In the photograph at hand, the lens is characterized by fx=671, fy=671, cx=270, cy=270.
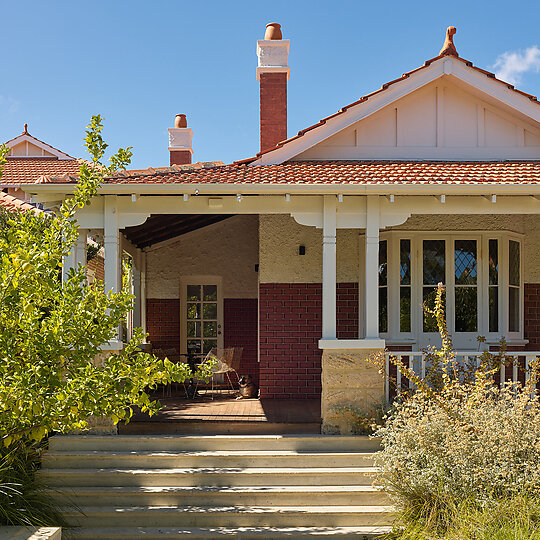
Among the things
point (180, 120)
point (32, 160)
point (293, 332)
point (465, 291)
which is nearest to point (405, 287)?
point (465, 291)

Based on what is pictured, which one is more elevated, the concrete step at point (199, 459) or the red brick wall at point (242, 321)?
the red brick wall at point (242, 321)

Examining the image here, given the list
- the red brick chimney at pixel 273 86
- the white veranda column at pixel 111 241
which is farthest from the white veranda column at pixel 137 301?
the white veranda column at pixel 111 241

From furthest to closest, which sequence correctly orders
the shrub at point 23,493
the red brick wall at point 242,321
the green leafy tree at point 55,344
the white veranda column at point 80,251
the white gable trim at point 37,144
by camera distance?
the white gable trim at point 37,144 → the red brick wall at point 242,321 → the white veranda column at point 80,251 → the shrub at point 23,493 → the green leafy tree at point 55,344

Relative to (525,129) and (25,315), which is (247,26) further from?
(25,315)

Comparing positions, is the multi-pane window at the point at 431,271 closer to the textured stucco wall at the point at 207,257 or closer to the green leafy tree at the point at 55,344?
the textured stucco wall at the point at 207,257

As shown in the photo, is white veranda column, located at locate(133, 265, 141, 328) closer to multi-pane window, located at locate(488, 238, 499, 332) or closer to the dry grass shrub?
multi-pane window, located at locate(488, 238, 499, 332)

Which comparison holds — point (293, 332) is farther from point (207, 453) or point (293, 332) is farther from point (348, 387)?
point (207, 453)

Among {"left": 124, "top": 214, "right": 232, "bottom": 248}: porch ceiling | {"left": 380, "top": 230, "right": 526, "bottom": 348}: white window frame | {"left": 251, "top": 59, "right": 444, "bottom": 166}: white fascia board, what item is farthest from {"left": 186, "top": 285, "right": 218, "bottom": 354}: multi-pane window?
{"left": 380, "top": 230, "right": 526, "bottom": 348}: white window frame

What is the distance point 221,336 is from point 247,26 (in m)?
6.28

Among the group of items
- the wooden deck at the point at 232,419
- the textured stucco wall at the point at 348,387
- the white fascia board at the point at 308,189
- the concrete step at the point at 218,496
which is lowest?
the concrete step at the point at 218,496

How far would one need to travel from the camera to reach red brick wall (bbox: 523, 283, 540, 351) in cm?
1047

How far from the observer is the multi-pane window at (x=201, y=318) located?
43.7 feet

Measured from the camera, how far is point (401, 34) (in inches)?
469

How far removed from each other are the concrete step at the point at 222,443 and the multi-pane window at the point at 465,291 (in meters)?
2.94
